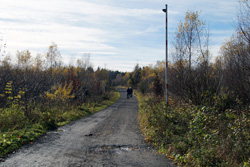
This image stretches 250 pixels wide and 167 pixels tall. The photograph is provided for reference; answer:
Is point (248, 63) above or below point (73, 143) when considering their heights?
above

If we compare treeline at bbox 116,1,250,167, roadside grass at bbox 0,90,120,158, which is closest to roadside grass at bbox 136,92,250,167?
treeline at bbox 116,1,250,167

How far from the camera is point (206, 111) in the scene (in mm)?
7980

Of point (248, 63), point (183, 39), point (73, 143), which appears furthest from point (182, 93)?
point (73, 143)

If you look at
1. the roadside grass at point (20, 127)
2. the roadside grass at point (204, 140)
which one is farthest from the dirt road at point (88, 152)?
the roadside grass at point (204, 140)

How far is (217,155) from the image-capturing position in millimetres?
5004

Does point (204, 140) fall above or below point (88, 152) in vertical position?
above

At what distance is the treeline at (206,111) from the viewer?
5176 millimetres

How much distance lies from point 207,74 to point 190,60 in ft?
3.74

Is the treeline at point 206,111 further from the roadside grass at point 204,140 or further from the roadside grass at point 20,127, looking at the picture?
the roadside grass at point 20,127

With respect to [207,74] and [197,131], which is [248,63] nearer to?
[207,74]

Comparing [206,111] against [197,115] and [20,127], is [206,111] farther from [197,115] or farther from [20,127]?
[20,127]

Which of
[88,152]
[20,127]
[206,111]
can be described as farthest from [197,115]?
[20,127]

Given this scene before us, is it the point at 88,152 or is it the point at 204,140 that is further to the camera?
the point at 88,152

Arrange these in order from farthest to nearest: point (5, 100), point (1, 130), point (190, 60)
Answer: point (5, 100) → point (190, 60) → point (1, 130)
